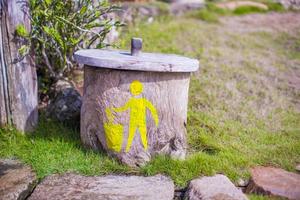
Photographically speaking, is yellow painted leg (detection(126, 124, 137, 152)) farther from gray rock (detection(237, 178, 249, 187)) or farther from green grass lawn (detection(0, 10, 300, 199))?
gray rock (detection(237, 178, 249, 187))

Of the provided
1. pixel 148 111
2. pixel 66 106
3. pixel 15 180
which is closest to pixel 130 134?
pixel 148 111

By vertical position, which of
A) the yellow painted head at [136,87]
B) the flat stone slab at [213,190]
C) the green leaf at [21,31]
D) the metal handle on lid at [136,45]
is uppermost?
the green leaf at [21,31]

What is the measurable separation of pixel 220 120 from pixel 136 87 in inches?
48.7

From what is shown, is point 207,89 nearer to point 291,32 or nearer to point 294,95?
point 294,95

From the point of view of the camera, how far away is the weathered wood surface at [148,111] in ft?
9.16

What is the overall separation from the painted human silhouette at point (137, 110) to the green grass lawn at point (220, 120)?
256 mm

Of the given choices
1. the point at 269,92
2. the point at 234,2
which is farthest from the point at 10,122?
the point at 234,2

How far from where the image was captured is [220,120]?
12.2 ft

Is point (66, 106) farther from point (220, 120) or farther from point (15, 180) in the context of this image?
point (220, 120)

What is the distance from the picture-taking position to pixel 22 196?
2549 millimetres

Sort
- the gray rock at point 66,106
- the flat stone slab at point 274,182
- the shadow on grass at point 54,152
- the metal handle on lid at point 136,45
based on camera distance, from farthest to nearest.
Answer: the gray rock at point 66,106, the metal handle on lid at point 136,45, the shadow on grass at point 54,152, the flat stone slab at point 274,182

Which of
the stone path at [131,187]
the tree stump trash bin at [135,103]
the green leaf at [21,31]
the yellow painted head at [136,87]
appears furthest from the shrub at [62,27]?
the stone path at [131,187]

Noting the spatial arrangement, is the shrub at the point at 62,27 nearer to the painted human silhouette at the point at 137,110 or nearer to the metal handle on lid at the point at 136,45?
the metal handle on lid at the point at 136,45

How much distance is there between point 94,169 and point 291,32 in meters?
4.95
